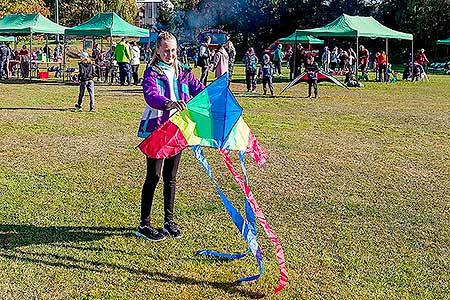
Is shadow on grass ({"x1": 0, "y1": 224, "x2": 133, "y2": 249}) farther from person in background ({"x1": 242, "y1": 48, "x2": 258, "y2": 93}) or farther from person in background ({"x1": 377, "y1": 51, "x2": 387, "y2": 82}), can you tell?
person in background ({"x1": 377, "y1": 51, "x2": 387, "y2": 82})

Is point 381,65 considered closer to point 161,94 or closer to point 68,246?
point 161,94

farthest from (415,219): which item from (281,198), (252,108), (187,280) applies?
(252,108)

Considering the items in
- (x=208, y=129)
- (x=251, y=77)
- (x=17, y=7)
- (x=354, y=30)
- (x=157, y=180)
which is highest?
(x=17, y=7)

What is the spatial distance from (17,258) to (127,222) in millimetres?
1130

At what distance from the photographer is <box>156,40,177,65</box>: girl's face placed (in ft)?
15.0

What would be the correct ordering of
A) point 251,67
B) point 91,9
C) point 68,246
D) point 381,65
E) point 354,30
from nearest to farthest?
point 68,246 < point 251,67 < point 354,30 < point 381,65 < point 91,9

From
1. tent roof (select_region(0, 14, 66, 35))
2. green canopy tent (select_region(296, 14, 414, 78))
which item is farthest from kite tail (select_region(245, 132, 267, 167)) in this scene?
tent roof (select_region(0, 14, 66, 35))

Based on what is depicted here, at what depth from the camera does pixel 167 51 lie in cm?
458

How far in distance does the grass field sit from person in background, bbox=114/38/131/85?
829 centimetres

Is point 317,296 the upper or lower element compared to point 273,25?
lower

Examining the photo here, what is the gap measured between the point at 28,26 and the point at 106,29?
3431 millimetres

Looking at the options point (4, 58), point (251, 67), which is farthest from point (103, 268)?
point (4, 58)

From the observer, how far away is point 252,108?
14141 millimetres

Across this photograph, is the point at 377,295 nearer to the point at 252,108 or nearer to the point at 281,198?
the point at 281,198
